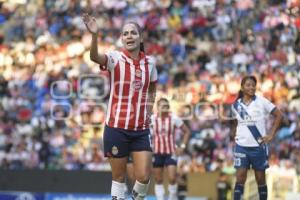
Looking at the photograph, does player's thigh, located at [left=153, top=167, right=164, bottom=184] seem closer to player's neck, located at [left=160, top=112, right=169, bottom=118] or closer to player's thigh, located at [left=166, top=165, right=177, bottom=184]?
player's thigh, located at [left=166, top=165, right=177, bottom=184]

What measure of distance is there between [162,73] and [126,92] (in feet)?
40.6

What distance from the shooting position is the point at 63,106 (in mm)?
19812

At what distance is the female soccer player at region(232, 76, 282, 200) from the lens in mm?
11047

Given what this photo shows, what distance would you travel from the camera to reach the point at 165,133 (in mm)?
14609

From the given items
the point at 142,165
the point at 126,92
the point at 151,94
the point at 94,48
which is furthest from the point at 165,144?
the point at 94,48

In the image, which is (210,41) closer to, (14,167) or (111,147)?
(14,167)

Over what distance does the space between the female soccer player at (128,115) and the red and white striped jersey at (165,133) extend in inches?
244

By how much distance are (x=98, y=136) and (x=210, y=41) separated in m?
4.32

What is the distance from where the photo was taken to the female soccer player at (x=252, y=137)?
11047mm

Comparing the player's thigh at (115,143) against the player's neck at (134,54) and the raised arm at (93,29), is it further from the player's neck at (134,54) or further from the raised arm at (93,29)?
the raised arm at (93,29)

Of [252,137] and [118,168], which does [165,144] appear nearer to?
[252,137]

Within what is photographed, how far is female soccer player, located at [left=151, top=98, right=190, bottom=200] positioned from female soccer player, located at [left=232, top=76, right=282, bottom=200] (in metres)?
3.44

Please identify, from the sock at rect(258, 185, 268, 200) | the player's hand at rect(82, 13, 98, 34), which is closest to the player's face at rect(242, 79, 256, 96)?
the sock at rect(258, 185, 268, 200)

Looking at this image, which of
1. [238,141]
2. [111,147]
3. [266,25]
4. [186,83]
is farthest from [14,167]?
[111,147]
